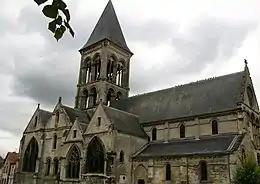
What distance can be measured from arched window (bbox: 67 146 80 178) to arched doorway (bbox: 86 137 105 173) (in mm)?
1624

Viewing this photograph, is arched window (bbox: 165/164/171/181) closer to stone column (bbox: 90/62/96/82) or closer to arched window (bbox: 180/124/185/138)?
arched window (bbox: 180/124/185/138)

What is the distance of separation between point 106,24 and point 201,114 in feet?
71.4

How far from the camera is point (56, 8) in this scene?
8.55ft

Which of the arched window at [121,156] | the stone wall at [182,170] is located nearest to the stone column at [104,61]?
the arched window at [121,156]

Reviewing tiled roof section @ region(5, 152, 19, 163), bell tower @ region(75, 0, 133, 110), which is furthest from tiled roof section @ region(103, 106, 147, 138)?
tiled roof section @ region(5, 152, 19, 163)

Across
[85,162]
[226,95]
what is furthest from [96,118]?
[226,95]

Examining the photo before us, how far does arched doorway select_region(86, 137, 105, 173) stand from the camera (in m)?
27.8

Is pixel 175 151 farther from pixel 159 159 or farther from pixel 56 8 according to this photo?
pixel 56 8

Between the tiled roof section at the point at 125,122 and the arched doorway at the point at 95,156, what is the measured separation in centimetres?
232

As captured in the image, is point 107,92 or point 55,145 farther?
point 107,92

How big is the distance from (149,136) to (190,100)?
17.9 ft

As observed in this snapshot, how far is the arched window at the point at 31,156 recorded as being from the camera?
3625cm

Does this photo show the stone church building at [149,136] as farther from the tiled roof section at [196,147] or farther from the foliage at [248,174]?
the foliage at [248,174]

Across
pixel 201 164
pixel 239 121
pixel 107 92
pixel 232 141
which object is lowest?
pixel 201 164
